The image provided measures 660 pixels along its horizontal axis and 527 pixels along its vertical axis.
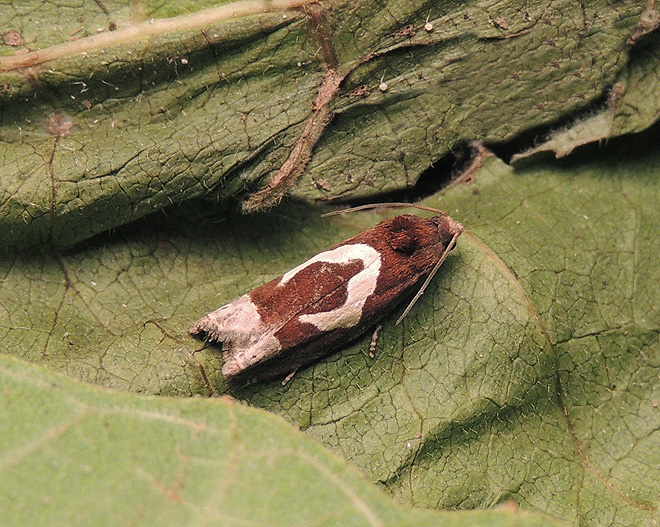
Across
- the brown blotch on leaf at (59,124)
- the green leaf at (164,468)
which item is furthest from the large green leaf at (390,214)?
the green leaf at (164,468)

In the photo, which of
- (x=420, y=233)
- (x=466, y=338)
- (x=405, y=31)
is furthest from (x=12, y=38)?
(x=466, y=338)

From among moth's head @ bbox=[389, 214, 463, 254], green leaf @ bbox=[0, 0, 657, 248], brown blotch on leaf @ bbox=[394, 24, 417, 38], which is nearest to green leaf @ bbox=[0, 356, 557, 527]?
green leaf @ bbox=[0, 0, 657, 248]

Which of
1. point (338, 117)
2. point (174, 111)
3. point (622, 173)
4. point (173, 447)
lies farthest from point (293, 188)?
point (622, 173)

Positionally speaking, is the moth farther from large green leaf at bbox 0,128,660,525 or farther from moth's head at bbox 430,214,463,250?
large green leaf at bbox 0,128,660,525

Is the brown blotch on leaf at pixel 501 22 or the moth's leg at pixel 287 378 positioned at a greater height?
the brown blotch on leaf at pixel 501 22

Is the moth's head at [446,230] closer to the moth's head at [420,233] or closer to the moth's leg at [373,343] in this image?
the moth's head at [420,233]

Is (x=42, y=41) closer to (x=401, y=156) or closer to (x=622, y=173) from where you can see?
(x=401, y=156)
